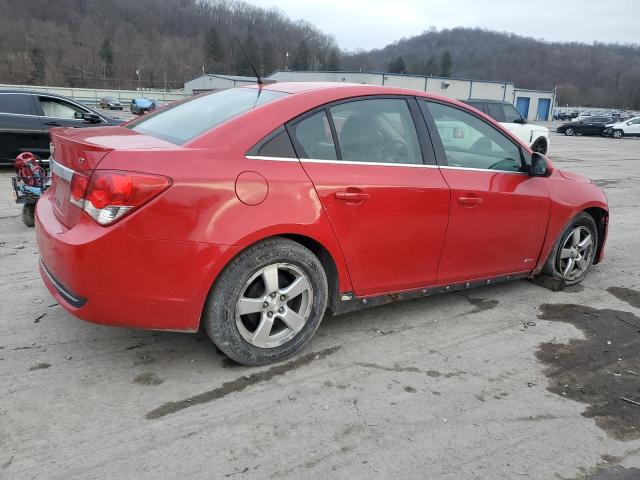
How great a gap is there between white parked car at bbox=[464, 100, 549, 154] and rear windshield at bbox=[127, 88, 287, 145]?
1215cm

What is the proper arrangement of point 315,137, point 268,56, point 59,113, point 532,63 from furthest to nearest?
point 532,63, point 268,56, point 59,113, point 315,137

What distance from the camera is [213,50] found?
382 ft

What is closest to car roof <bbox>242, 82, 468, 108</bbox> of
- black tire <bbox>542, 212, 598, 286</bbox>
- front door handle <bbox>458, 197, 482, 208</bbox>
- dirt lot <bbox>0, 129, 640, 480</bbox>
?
front door handle <bbox>458, 197, 482, 208</bbox>

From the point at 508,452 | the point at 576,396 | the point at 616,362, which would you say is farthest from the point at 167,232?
the point at 616,362

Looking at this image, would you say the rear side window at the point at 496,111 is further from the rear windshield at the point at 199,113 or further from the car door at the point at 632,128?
the car door at the point at 632,128

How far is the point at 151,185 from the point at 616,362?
3.09m

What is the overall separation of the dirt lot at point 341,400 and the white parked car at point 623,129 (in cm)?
3914

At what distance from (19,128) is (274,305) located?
8366mm

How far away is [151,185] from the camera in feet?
8.48

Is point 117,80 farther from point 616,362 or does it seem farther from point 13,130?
point 616,362

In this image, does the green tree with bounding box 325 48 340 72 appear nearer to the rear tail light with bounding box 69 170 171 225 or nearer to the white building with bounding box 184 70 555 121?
the white building with bounding box 184 70 555 121

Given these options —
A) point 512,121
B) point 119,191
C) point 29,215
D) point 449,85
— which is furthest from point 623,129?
point 119,191

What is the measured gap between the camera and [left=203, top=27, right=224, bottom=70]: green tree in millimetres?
116000

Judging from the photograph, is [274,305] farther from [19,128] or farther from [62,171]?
[19,128]
